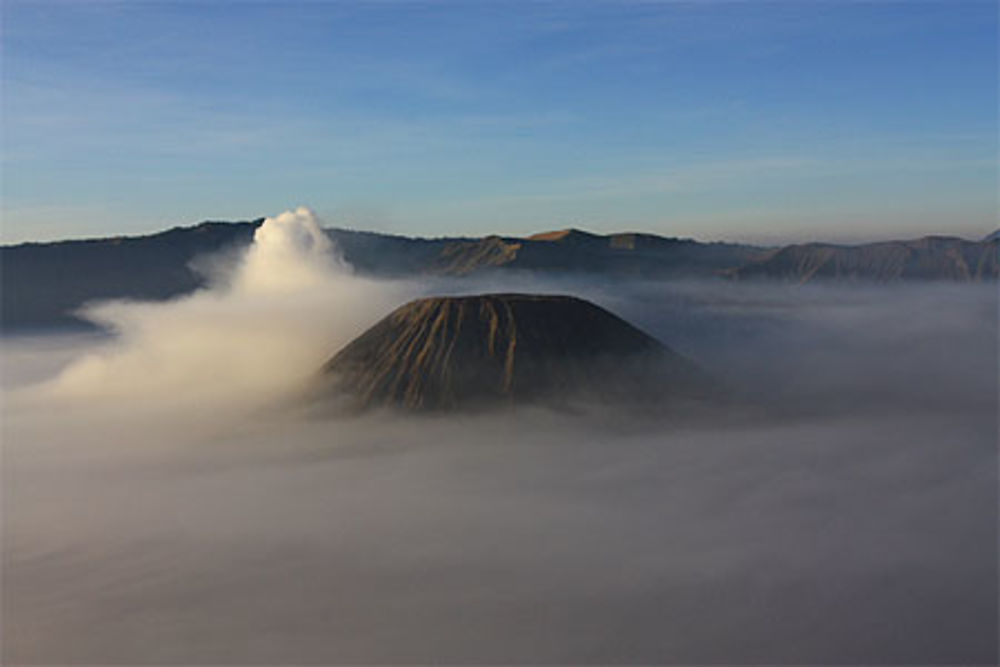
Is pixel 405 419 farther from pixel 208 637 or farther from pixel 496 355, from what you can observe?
pixel 208 637

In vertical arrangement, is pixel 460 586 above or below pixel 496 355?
below

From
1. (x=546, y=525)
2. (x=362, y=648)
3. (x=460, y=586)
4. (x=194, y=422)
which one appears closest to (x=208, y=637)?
(x=362, y=648)

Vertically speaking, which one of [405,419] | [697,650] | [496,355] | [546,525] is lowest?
[697,650]

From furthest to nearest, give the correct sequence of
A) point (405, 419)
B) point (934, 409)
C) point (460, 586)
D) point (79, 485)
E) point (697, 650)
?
point (934, 409), point (79, 485), point (405, 419), point (460, 586), point (697, 650)

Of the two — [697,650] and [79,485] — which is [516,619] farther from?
[79,485]

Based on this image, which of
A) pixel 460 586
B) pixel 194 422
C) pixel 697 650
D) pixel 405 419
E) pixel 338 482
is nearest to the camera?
pixel 697 650

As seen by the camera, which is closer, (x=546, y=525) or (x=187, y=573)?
(x=187, y=573)
